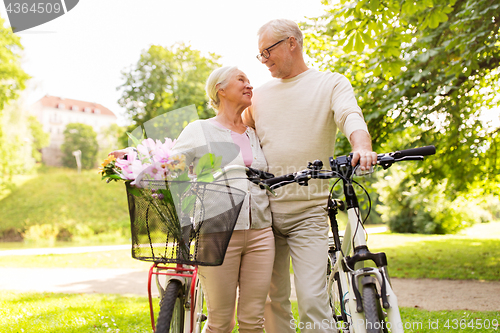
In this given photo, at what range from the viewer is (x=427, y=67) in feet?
21.9

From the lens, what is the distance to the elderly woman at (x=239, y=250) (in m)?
2.42

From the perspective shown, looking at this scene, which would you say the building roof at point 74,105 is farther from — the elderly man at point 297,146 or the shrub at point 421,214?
the elderly man at point 297,146

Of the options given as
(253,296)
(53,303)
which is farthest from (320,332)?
(53,303)

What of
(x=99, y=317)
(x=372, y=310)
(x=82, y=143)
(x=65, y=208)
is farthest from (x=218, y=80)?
(x=82, y=143)

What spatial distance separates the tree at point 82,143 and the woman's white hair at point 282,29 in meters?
36.6

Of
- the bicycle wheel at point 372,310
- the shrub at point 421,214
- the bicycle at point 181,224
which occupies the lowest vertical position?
the shrub at point 421,214

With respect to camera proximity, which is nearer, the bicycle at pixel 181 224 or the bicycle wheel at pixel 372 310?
the bicycle wheel at pixel 372 310

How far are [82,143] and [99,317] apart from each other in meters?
36.9

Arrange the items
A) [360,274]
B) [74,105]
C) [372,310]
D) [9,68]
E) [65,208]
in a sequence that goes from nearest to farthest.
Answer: [372,310], [360,274], [9,68], [65,208], [74,105]

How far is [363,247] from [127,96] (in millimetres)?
23891

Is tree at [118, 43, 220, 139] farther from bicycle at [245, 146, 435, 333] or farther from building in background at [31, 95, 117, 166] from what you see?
bicycle at [245, 146, 435, 333]

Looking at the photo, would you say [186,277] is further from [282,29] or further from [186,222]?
[282,29]

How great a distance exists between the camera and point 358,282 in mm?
2029

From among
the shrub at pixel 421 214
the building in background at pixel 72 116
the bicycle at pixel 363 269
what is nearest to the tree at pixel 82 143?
the building in background at pixel 72 116
